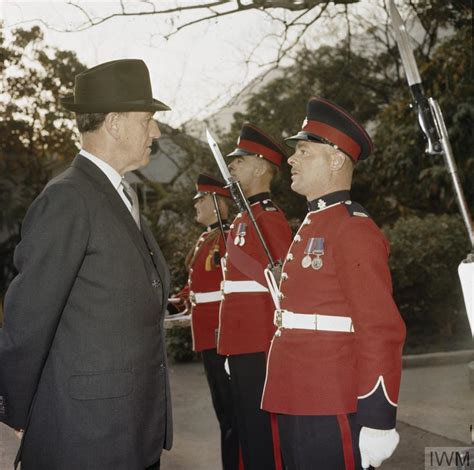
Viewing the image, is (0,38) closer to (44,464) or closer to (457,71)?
(457,71)

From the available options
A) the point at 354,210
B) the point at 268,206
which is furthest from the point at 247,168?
the point at 354,210

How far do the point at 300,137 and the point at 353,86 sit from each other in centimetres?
1477

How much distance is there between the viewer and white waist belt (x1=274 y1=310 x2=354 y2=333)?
2.75m

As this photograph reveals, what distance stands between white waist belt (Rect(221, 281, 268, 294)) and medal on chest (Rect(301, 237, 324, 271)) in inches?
55.0

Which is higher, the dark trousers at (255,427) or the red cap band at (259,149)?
the red cap band at (259,149)

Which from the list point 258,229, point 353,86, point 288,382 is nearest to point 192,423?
point 258,229

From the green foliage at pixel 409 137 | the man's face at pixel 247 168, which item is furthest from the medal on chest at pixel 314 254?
the green foliage at pixel 409 137

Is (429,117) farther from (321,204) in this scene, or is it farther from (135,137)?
(135,137)

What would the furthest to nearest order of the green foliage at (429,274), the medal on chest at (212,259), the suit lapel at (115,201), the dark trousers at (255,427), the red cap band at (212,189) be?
1. the green foliage at (429,274)
2. the red cap band at (212,189)
3. the medal on chest at (212,259)
4. the dark trousers at (255,427)
5. the suit lapel at (115,201)

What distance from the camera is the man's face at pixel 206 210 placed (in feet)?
18.3

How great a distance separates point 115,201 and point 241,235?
1.88m

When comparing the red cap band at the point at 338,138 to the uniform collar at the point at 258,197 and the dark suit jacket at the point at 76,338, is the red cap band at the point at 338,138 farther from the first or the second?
the uniform collar at the point at 258,197

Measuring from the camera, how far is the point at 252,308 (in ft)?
14.0

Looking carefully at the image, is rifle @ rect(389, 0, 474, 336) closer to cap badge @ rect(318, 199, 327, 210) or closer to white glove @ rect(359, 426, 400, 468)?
cap badge @ rect(318, 199, 327, 210)
